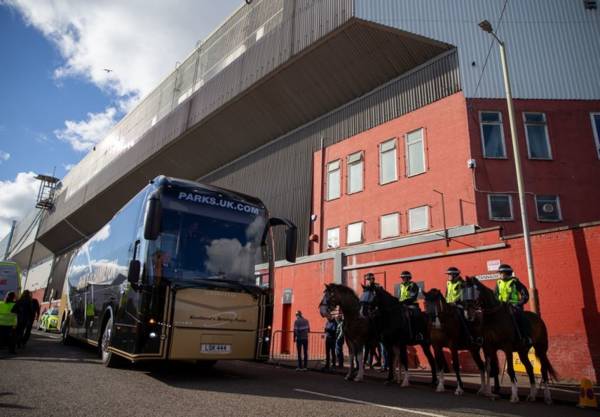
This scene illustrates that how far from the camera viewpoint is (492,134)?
18.7 m

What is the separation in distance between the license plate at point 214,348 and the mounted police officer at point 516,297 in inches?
226

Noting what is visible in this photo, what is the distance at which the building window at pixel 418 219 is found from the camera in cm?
1911

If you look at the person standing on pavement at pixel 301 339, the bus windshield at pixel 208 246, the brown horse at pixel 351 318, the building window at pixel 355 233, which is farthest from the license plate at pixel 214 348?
the building window at pixel 355 233

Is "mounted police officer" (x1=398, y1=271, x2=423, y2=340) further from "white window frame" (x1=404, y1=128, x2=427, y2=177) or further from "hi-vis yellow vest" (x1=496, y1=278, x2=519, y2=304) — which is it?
"white window frame" (x1=404, y1=128, x2=427, y2=177)

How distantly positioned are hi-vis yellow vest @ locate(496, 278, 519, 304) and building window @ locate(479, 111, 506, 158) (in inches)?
387

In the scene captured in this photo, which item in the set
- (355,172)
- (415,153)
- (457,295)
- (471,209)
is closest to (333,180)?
(355,172)

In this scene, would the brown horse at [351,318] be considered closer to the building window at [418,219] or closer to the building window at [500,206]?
the building window at [418,219]

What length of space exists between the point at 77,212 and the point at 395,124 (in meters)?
45.0

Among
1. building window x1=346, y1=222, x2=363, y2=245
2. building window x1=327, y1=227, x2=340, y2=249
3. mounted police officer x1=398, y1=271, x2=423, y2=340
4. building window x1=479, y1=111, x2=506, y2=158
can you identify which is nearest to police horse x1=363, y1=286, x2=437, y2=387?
mounted police officer x1=398, y1=271, x2=423, y2=340

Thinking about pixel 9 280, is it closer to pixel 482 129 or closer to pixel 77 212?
pixel 482 129

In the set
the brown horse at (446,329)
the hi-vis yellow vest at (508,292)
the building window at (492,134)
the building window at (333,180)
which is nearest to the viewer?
the brown horse at (446,329)

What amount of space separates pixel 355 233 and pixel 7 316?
14942 millimetres

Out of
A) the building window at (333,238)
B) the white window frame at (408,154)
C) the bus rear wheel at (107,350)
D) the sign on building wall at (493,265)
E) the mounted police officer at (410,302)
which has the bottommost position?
the bus rear wheel at (107,350)

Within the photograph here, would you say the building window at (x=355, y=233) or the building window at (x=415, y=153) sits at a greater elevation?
the building window at (x=415, y=153)
